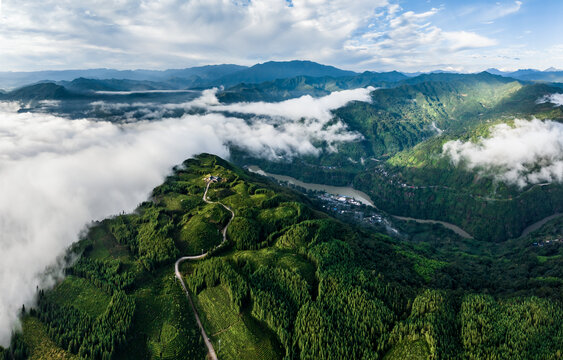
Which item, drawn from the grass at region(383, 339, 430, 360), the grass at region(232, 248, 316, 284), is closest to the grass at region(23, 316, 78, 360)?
the grass at region(232, 248, 316, 284)

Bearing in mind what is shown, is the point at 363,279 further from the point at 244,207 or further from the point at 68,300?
the point at 68,300

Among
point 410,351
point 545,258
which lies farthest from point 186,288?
point 545,258

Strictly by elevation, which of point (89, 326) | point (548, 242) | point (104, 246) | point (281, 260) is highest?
point (281, 260)

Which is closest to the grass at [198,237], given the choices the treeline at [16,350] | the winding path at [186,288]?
the winding path at [186,288]

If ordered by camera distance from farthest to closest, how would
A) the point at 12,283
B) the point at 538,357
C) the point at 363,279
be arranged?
the point at 363,279, the point at 12,283, the point at 538,357

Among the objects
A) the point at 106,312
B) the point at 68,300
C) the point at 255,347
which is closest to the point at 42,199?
the point at 68,300

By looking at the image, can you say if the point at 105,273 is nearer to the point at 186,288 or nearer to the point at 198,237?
the point at 186,288
